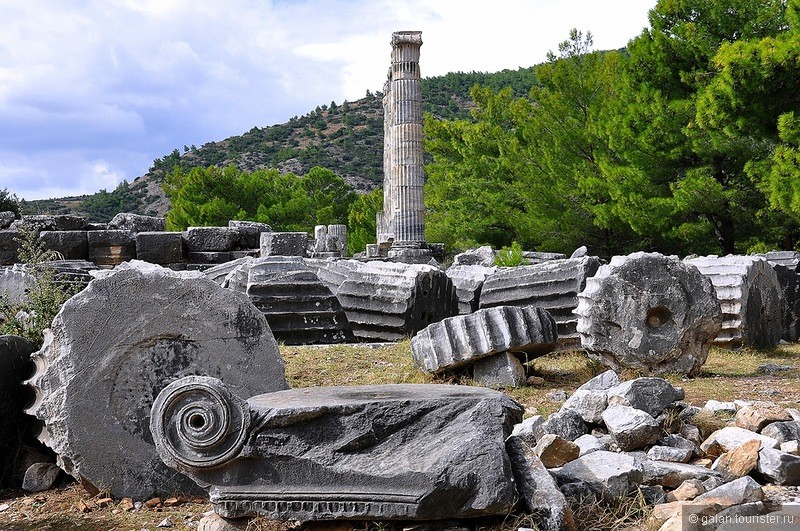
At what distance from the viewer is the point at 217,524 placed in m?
3.08

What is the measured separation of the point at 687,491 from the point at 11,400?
3.31 metres

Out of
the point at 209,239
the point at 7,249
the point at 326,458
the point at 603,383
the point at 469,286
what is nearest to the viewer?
the point at 326,458

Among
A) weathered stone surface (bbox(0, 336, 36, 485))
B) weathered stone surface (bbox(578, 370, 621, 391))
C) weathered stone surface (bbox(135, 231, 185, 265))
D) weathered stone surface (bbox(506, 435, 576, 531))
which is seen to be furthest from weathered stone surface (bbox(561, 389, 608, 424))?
weathered stone surface (bbox(135, 231, 185, 265))

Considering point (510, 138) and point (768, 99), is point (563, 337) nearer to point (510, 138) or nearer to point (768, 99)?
point (768, 99)

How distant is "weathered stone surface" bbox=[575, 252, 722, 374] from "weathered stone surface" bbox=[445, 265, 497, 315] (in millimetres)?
2551

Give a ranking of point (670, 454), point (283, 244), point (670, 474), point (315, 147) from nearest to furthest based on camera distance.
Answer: point (670, 474), point (670, 454), point (283, 244), point (315, 147)

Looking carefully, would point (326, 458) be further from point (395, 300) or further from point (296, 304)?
point (395, 300)

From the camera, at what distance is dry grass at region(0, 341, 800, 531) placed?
3246mm

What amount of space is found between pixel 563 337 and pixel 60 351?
4959 mm

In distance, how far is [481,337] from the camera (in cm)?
585

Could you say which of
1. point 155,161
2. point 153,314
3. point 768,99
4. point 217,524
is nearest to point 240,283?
point 153,314

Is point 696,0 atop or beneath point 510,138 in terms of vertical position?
atop

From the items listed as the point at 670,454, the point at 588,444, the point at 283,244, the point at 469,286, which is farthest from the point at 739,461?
the point at 283,244

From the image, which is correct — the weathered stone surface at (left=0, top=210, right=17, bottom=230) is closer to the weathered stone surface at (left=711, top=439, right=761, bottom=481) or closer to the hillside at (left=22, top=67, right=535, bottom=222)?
the weathered stone surface at (left=711, top=439, right=761, bottom=481)
